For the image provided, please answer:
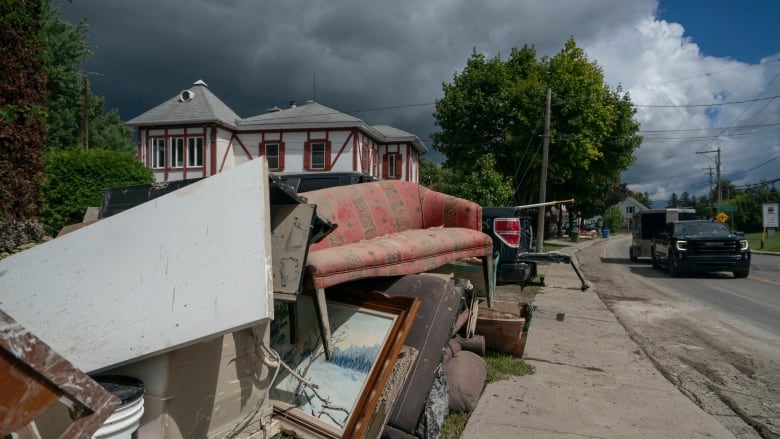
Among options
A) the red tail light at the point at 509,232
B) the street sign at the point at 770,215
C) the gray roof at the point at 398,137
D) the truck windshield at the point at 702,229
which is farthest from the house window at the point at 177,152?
the street sign at the point at 770,215

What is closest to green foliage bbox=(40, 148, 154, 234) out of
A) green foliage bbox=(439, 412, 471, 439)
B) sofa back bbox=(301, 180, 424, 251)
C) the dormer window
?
sofa back bbox=(301, 180, 424, 251)

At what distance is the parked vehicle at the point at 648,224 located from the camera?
1760 centimetres

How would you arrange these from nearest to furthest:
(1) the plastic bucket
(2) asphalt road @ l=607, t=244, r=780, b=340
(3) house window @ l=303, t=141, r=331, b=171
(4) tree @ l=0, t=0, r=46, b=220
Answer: (1) the plastic bucket < (2) asphalt road @ l=607, t=244, r=780, b=340 < (4) tree @ l=0, t=0, r=46, b=220 < (3) house window @ l=303, t=141, r=331, b=171

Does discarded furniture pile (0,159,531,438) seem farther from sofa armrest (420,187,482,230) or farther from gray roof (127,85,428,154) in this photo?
gray roof (127,85,428,154)

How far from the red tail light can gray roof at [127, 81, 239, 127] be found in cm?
1949

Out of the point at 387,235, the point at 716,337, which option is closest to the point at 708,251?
the point at 716,337

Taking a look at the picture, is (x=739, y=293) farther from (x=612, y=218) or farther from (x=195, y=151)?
(x=612, y=218)

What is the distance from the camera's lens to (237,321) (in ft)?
6.95

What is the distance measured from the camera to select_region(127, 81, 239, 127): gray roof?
23.5 metres

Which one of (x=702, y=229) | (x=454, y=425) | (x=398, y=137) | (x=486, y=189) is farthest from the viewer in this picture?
(x=398, y=137)

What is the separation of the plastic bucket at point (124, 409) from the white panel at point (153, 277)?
91 mm

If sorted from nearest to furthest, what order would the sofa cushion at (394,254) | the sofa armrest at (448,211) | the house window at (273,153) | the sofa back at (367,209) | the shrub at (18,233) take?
the sofa cushion at (394,254) → the sofa back at (367,209) → the sofa armrest at (448,211) → the shrub at (18,233) → the house window at (273,153)

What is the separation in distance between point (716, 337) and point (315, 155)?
67.6 feet

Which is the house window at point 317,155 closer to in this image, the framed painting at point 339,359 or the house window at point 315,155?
the house window at point 315,155
